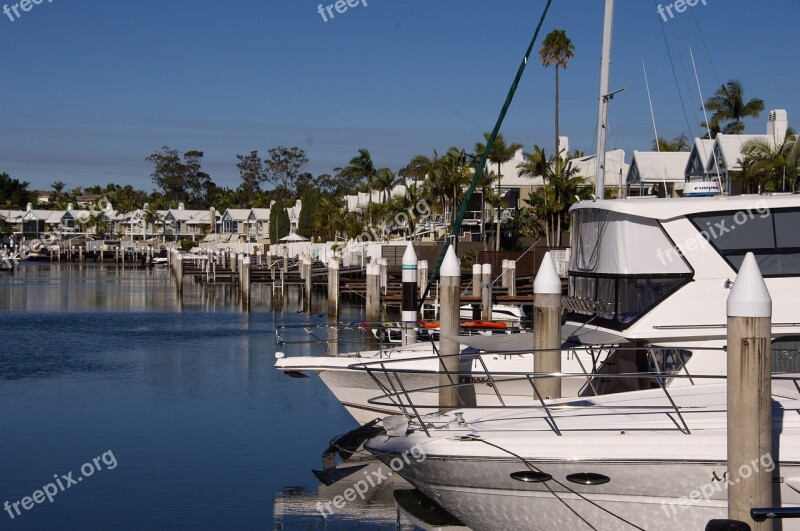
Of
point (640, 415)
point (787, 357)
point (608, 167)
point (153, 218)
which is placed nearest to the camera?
point (640, 415)

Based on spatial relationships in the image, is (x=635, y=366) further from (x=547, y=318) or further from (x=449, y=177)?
(x=449, y=177)

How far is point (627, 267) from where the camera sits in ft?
45.2

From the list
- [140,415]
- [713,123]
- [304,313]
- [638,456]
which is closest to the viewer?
[638,456]

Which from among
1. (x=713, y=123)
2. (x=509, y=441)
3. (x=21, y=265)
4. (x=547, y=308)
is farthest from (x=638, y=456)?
(x=21, y=265)

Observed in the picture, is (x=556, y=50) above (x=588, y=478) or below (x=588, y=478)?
above

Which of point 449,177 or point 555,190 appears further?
point 449,177

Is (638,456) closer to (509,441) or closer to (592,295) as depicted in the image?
(509,441)

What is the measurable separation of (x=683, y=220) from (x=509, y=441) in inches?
173

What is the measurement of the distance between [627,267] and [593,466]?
12.7 feet

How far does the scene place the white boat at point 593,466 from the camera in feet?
34.3

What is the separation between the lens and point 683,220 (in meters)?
13.6

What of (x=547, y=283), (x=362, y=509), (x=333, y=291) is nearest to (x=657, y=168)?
(x=333, y=291)

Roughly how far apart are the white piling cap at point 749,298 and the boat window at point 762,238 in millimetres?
4315

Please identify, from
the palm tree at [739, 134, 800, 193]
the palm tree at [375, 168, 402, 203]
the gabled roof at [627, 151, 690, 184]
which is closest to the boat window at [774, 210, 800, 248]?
the palm tree at [739, 134, 800, 193]
